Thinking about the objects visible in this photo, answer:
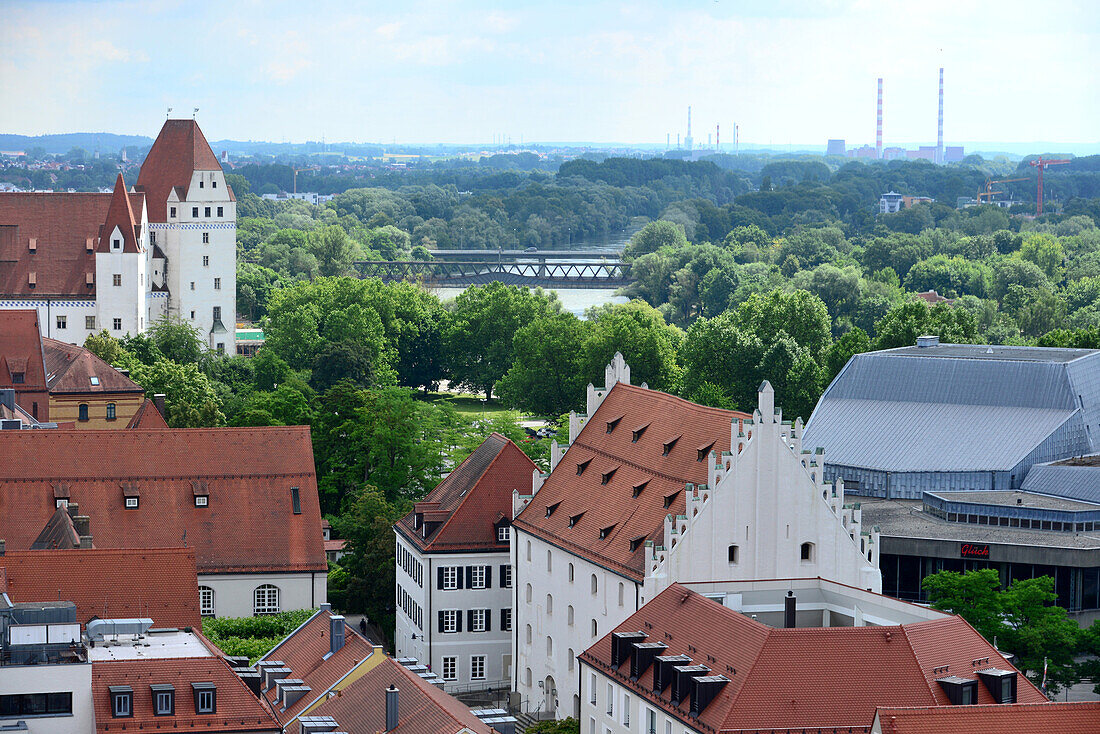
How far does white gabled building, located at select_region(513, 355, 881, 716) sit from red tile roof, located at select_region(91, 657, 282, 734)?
2081 cm

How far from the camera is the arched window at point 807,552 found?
3140 inches

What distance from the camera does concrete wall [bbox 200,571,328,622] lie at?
8844 cm

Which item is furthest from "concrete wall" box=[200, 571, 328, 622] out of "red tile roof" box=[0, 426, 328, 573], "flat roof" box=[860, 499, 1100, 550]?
"flat roof" box=[860, 499, 1100, 550]

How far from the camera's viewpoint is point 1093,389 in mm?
118500

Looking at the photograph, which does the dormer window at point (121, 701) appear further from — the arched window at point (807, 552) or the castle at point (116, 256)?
the castle at point (116, 256)

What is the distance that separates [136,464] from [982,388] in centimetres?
5427

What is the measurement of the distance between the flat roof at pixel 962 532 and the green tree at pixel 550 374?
190 ft

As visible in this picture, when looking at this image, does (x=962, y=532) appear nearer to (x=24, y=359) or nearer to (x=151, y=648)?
(x=151, y=648)

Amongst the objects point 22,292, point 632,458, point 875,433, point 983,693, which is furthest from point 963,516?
point 22,292

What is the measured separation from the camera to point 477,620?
306ft

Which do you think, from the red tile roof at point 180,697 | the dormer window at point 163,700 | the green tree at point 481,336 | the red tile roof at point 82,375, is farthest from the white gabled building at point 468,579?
the green tree at point 481,336

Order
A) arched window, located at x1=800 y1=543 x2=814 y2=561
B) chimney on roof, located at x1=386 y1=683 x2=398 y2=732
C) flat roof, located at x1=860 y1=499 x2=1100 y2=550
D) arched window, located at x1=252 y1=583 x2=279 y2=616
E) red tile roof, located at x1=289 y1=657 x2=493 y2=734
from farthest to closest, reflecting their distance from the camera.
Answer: flat roof, located at x1=860 y1=499 x2=1100 y2=550
arched window, located at x1=252 y1=583 x2=279 y2=616
arched window, located at x1=800 y1=543 x2=814 y2=561
chimney on roof, located at x1=386 y1=683 x2=398 y2=732
red tile roof, located at x1=289 y1=657 x2=493 y2=734

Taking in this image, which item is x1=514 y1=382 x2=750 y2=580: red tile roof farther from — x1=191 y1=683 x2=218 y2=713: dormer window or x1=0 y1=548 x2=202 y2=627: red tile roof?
x1=191 y1=683 x2=218 y2=713: dormer window

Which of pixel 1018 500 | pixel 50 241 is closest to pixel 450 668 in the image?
pixel 1018 500
